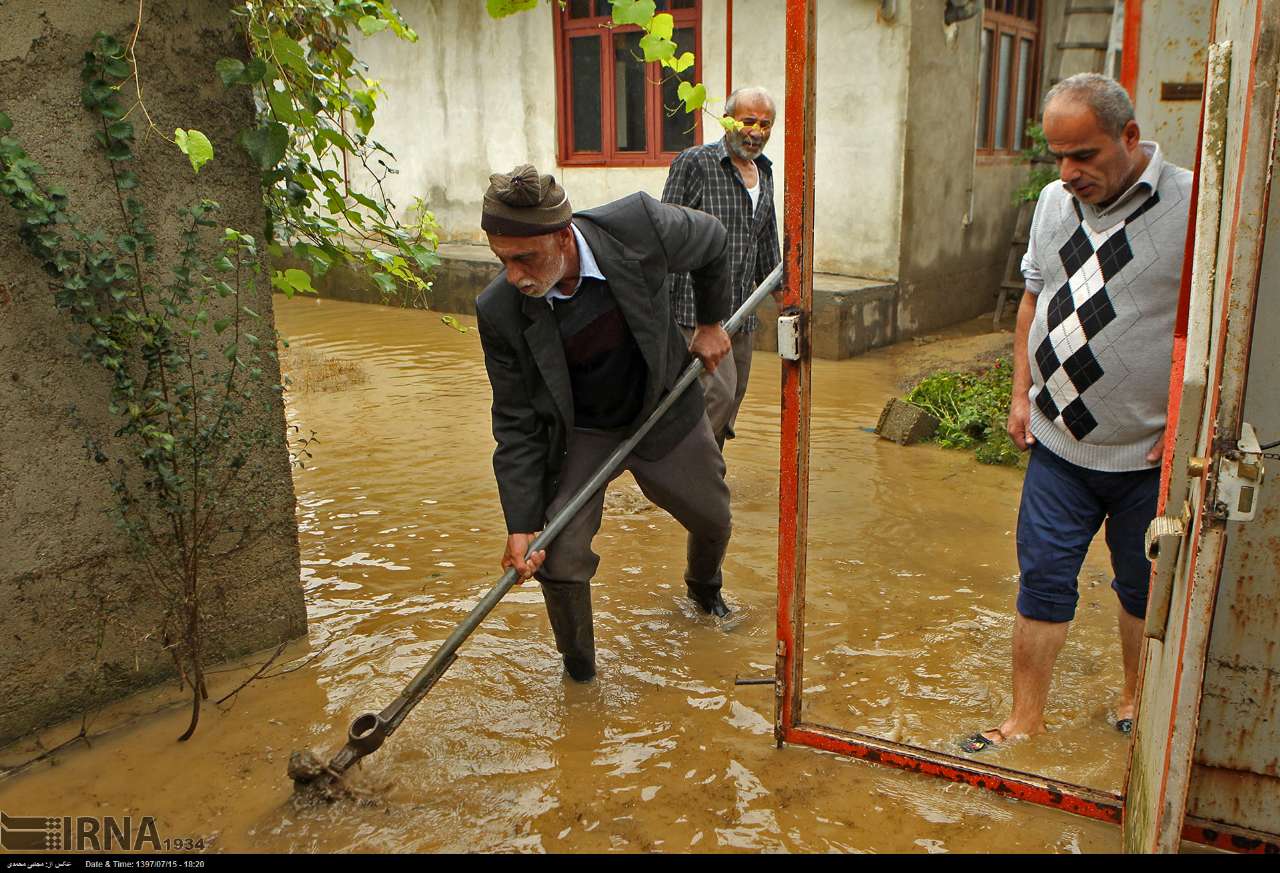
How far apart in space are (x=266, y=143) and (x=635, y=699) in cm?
216

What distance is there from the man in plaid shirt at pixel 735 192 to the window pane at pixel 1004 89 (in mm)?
6524

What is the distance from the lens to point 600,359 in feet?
11.2

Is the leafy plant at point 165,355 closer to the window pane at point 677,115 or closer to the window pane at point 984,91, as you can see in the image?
the window pane at point 677,115

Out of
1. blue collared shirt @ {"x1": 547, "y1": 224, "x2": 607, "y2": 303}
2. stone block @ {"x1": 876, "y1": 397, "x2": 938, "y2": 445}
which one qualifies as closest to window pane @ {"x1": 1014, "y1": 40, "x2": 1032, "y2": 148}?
stone block @ {"x1": 876, "y1": 397, "x2": 938, "y2": 445}

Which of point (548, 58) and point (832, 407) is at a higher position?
point (548, 58)

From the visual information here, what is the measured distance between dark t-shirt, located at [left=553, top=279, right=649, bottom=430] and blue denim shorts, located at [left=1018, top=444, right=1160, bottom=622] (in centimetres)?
125

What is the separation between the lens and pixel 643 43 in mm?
3510

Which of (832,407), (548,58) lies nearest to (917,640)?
(832,407)

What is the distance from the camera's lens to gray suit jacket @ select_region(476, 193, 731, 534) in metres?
3.26

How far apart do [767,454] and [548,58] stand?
19.7 feet

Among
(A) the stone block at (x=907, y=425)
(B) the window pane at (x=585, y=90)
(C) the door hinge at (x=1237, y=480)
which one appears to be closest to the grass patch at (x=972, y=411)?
(A) the stone block at (x=907, y=425)

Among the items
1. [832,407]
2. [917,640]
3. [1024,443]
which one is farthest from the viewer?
[832,407]

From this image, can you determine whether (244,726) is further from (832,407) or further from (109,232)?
(832,407)

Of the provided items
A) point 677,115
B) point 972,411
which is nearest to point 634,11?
point 972,411
